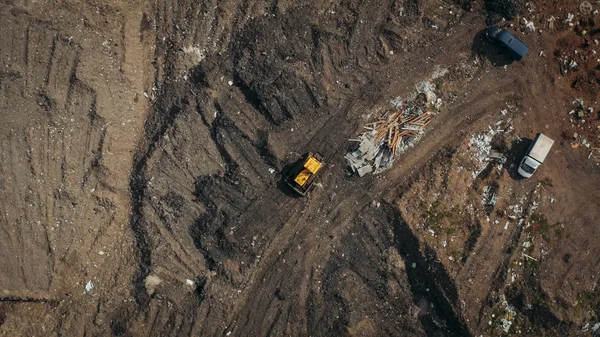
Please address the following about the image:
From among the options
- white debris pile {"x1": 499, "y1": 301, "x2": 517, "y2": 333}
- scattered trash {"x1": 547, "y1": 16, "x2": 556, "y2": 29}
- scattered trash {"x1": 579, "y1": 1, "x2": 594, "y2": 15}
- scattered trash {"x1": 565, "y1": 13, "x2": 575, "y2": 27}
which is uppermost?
scattered trash {"x1": 579, "y1": 1, "x2": 594, "y2": 15}

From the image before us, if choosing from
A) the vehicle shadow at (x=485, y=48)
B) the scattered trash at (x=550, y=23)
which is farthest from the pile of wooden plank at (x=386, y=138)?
the scattered trash at (x=550, y=23)

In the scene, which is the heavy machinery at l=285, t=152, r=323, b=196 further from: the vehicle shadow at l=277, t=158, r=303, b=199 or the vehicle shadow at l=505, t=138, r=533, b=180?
the vehicle shadow at l=505, t=138, r=533, b=180

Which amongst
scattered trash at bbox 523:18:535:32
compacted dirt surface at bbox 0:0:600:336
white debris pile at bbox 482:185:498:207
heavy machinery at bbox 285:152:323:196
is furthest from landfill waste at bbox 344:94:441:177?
scattered trash at bbox 523:18:535:32

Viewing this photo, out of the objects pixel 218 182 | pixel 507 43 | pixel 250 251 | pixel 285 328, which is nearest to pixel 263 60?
pixel 218 182

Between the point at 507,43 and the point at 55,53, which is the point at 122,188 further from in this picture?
the point at 507,43

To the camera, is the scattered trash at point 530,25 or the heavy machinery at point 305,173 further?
the scattered trash at point 530,25

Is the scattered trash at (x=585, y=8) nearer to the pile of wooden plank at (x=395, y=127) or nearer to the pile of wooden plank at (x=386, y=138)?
the pile of wooden plank at (x=386, y=138)
